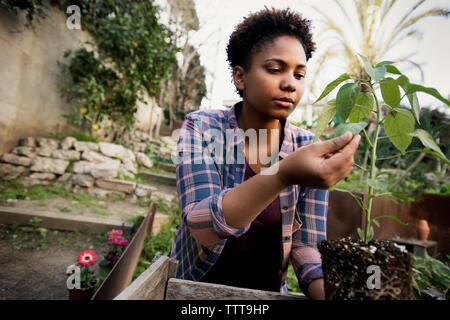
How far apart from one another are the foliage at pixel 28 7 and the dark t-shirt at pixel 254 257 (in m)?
4.62

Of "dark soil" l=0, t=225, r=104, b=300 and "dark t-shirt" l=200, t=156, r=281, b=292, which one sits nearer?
"dark t-shirt" l=200, t=156, r=281, b=292

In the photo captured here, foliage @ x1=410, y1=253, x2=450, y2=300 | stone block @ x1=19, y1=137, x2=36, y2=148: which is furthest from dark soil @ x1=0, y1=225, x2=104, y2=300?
foliage @ x1=410, y1=253, x2=450, y2=300

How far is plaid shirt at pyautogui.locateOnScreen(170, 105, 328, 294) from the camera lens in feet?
3.28

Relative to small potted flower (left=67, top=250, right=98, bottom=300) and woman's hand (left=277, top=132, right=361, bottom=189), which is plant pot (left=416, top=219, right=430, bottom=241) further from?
small potted flower (left=67, top=250, right=98, bottom=300)

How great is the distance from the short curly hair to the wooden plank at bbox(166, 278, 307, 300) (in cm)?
96

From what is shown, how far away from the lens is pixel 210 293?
0.70 metres

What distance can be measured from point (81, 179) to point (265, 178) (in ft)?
14.4

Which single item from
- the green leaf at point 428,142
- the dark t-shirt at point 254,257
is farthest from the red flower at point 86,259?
the green leaf at point 428,142

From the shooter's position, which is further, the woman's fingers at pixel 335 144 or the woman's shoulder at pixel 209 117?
the woman's shoulder at pixel 209 117

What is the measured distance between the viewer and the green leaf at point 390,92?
0.64 m

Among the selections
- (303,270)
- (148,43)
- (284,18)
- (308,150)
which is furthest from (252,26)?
(148,43)

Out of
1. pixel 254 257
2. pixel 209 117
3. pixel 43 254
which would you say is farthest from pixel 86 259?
pixel 209 117

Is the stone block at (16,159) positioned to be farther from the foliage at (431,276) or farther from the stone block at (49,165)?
the foliage at (431,276)

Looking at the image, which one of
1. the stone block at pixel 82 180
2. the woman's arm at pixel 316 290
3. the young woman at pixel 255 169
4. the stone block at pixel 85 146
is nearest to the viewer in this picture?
the woman's arm at pixel 316 290
